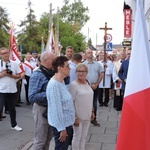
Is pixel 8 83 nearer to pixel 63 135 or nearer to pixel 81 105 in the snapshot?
pixel 81 105

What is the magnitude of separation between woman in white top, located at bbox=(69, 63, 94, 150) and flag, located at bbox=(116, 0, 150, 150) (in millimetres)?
1780

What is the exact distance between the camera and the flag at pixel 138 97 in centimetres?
239

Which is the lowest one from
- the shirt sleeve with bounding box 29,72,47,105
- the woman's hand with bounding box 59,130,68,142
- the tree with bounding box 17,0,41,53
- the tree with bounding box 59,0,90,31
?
the woman's hand with bounding box 59,130,68,142

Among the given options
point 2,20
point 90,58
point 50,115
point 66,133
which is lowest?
point 66,133

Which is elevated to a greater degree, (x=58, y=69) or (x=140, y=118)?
(x=58, y=69)

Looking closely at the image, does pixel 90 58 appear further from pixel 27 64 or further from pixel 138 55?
pixel 138 55

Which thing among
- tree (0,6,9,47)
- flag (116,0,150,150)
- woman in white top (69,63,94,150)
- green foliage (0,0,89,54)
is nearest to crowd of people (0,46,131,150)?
woman in white top (69,63,94,150)

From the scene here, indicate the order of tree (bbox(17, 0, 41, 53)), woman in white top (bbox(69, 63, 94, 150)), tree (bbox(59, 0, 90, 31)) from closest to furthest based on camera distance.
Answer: woman in white top (bbox(69, 63, 94, 150)), tree (bbox(17, 0, 41, 53)), tree (bbox(59, 0, 90, 31))

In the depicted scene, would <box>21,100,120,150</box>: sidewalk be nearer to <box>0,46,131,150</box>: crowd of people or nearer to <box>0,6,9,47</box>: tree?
<box>0,46,131,150</box>: crowd of people

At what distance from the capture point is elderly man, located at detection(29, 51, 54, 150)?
3.78 metres

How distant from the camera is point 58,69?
11.1 feet

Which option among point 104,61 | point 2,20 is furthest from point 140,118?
point 2,20

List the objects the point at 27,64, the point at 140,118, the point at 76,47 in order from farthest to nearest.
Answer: the point at 76,47 < the point at 27,64 < the point at 140,118

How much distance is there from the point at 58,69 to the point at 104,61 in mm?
6969
